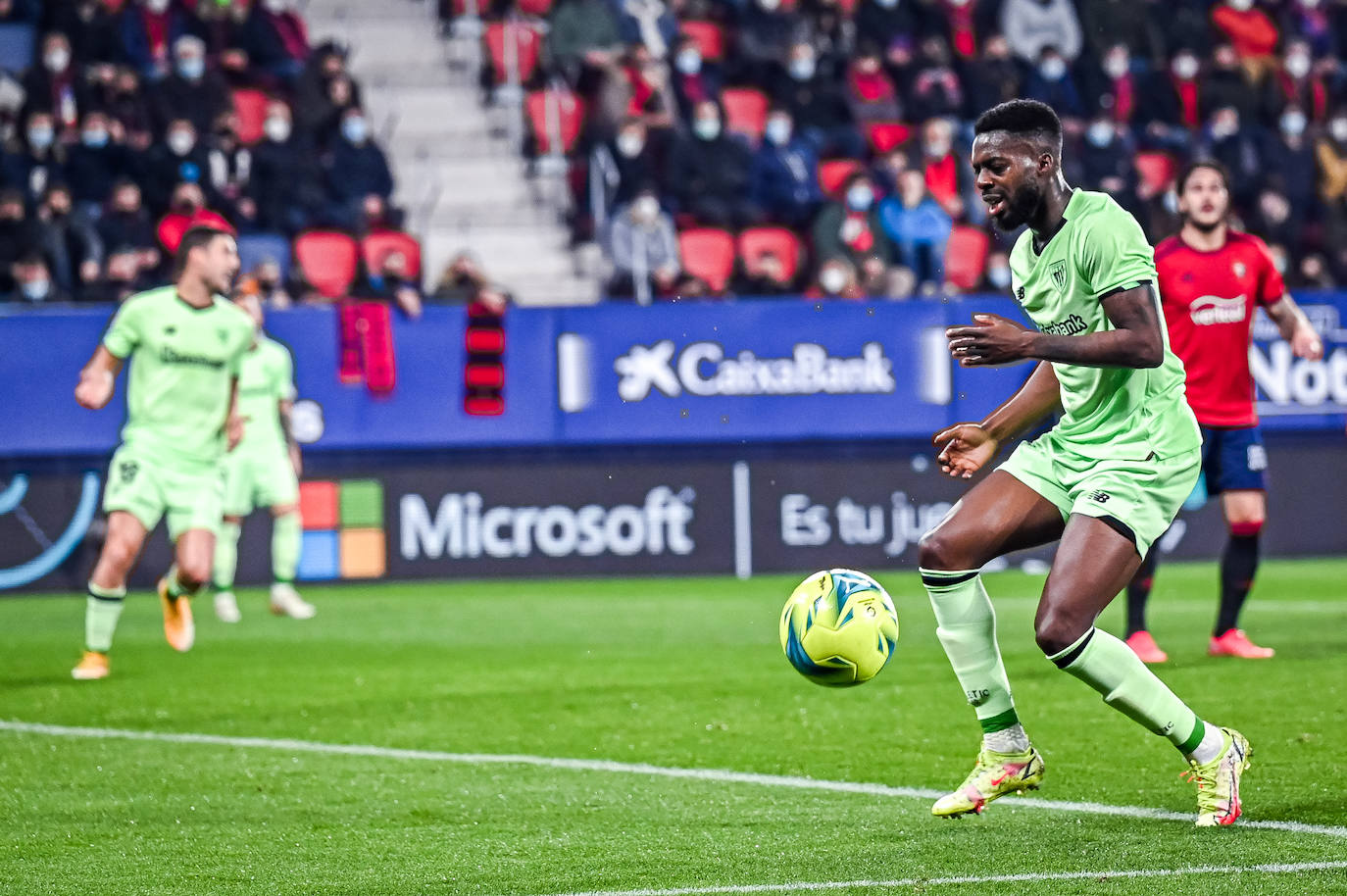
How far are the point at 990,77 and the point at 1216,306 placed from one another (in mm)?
10945

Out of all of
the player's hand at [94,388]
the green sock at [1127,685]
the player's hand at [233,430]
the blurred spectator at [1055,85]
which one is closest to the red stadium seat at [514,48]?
the blurred spectator at [1055,85]

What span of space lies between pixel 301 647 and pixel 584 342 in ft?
15.9

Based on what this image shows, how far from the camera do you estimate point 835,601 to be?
5.86 meters

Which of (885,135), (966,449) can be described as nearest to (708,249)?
(885,135)

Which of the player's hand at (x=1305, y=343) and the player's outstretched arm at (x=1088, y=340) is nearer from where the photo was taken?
the player's outstretched arm at (x=1088, y=340)

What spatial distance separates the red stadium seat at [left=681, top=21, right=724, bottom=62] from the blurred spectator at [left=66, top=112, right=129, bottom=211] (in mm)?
6312

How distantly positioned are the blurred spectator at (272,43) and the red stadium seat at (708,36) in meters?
3.99

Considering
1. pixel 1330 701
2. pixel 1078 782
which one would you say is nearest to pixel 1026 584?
pixel 1330 701

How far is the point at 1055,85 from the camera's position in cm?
2006

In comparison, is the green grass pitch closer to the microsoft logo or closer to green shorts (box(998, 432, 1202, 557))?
green shorts (box(998, 432, 1202, 557))

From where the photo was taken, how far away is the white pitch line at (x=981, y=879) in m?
4.67

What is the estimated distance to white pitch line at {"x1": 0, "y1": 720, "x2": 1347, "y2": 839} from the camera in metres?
5.62

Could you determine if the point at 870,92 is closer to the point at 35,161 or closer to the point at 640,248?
the point at 640,248

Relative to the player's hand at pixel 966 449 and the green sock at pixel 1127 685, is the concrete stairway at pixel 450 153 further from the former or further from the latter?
the green sock at pixel 1127 685
